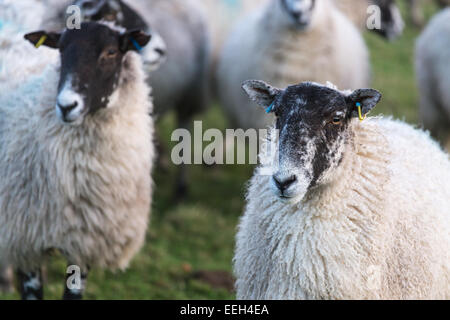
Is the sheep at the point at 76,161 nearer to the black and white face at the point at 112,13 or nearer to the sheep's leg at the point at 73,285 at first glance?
the sheep's leg at the point at 73,285

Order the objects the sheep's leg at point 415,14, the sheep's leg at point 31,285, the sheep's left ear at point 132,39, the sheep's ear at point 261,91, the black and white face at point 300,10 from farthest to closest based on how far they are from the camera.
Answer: the sheep's leg at point 415,14, the black and white face at point 300,10, the sheep's left ear at point 132,39, the sheep's leg at point 31,285, the sheep's ear at point 261,91

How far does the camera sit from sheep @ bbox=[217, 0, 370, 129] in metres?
6.06

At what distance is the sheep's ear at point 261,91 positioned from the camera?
334 centimetres

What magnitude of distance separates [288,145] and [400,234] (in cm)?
77

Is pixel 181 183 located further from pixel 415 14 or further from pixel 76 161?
pixel 415 14

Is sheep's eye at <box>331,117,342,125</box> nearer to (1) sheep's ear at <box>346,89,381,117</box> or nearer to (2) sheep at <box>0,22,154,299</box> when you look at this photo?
(1) sheep's ear at <box>346,89,381,117</box>

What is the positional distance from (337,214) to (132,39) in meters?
2.01

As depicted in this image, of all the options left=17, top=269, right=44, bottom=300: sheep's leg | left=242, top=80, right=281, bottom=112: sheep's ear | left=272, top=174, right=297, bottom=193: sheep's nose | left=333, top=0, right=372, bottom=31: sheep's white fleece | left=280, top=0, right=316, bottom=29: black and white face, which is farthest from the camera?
left=333, top=0, right=372, bottom=31: sheep's white fleece

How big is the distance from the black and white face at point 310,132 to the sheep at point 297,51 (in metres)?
2.90

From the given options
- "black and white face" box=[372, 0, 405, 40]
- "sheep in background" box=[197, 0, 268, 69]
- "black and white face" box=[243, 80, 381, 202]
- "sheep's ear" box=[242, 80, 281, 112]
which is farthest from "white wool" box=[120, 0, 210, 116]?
"black and white face" box=[243, 80, 381, 202]

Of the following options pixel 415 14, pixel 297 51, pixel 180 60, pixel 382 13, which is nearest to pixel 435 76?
pixel 382 13

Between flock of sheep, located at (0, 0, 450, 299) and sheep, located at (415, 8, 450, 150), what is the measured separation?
0.02 m

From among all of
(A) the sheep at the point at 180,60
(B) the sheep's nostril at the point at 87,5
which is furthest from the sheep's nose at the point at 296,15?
(B) the sheep's nostril at the point at 87,5

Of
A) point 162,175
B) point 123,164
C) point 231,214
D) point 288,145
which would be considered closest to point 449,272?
point 288,145
